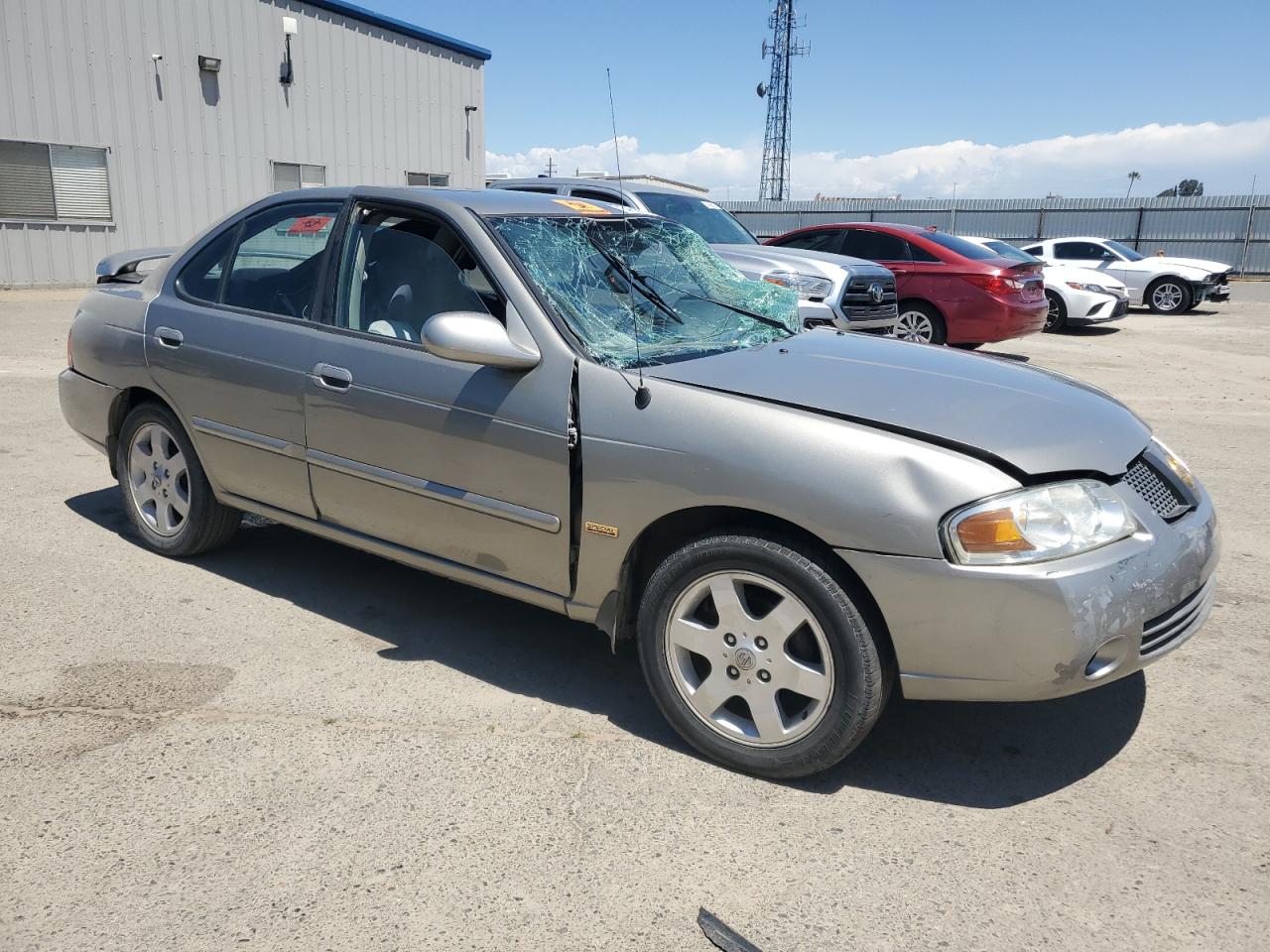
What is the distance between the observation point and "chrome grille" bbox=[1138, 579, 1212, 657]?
2.94 metres

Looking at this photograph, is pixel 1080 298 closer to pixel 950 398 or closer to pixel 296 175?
pixel 950 398

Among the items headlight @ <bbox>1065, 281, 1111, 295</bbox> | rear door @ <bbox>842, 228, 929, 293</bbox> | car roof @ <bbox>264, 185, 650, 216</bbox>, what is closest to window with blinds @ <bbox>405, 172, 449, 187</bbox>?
rear door @ <bbox>842, 228, 929, 293</bbox>

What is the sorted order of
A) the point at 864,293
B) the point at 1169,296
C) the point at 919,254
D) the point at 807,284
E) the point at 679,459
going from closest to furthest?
the point at 679,459 → the point at 807,284 → the point at 864,293 → the point at 919,254 → the point at 1169,296

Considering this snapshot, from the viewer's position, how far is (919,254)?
12.2 m

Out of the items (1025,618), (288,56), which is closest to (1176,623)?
(1025,618)

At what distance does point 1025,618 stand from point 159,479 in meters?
3.83

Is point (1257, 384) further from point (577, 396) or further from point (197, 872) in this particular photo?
point (197, 872)

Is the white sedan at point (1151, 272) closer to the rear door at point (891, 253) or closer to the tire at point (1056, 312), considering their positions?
the tire at point (1056, 312)

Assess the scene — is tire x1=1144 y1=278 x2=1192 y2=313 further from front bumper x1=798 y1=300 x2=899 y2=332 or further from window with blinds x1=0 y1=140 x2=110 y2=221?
window with blinds x1=0 y1=140 x2=110 y2=221

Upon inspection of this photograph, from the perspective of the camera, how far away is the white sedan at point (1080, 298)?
15.3 m

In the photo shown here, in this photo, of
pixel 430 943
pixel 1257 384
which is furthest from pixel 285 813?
pixel 1257 384

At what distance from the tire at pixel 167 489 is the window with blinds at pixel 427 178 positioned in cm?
1912

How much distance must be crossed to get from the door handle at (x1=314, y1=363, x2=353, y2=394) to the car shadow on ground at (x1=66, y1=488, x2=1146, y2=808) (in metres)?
0.98

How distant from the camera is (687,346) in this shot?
364 centimetres
